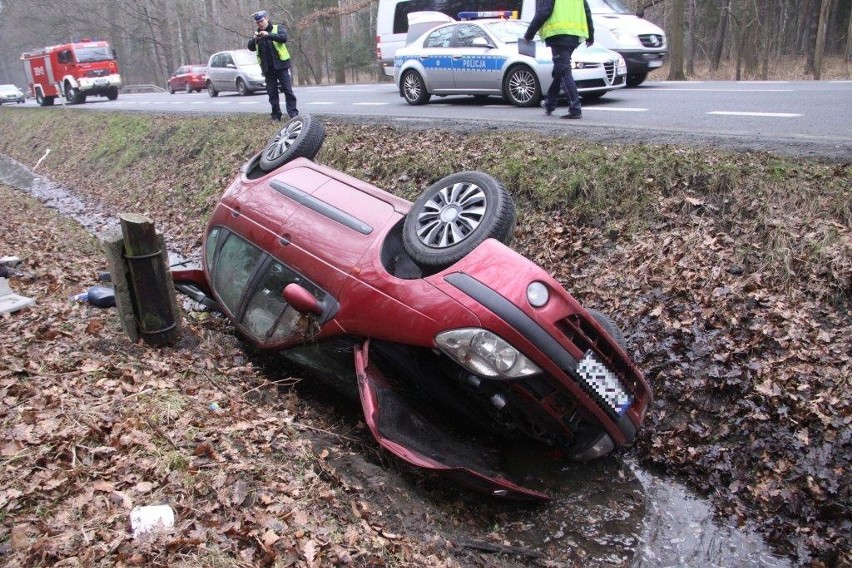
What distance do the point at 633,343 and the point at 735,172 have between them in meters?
2.03

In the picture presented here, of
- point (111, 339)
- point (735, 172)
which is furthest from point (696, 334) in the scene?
point (111, 339)

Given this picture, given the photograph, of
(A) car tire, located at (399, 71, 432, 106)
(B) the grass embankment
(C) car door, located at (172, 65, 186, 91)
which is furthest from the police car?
(C) car door, located at (172, 65, 186, 91)

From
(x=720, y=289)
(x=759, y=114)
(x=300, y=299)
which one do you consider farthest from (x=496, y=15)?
(x=300, y=299)

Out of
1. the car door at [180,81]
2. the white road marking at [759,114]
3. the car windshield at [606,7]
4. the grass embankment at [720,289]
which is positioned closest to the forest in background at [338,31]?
the car windshield at [606,7]

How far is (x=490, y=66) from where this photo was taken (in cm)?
1191

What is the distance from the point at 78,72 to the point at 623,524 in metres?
31.3

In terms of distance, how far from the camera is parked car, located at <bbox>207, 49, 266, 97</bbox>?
2402 centimetres

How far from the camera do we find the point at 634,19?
15.2 m

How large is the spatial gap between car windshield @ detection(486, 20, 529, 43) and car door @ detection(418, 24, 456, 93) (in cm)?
88

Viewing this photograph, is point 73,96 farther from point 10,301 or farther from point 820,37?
point 820,37

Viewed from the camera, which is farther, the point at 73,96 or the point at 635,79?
the point at 73,96

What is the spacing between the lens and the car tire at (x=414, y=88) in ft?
44.3

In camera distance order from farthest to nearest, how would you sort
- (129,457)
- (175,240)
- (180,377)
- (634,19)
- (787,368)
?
(634,19) < (175,240) < (180,377) < (787,368) < (129,457)

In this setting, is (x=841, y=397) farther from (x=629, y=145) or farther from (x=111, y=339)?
(x=111, y=339)
